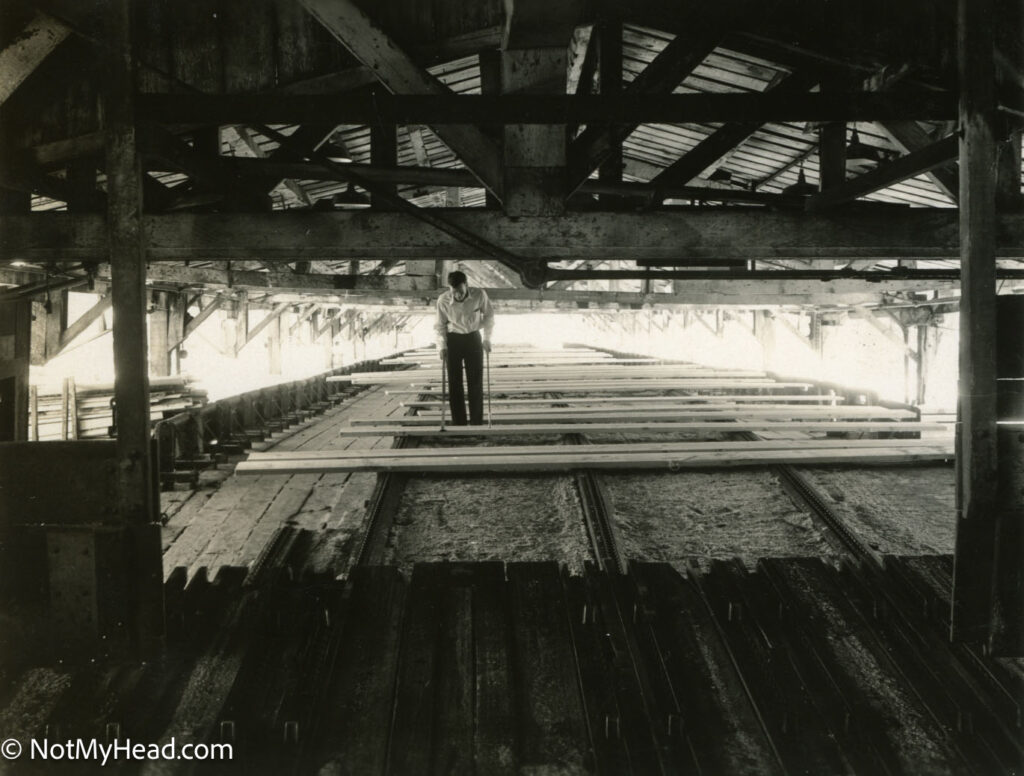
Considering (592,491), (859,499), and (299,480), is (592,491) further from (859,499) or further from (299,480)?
(299,480)

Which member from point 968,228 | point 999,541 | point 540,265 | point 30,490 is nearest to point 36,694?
point 30,490

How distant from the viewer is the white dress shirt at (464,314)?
5.57 m

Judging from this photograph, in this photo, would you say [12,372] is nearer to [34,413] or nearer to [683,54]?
[683,54]

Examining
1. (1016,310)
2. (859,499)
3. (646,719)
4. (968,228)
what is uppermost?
(968,228)

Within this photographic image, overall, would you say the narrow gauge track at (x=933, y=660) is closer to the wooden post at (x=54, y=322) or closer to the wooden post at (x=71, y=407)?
the wooden post at (x=54, y=322)

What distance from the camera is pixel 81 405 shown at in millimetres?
10906

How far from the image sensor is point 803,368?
27.9 m

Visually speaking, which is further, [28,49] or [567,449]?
[567,449]

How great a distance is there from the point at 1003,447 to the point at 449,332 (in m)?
4.12

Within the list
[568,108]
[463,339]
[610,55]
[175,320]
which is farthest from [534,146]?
[175,320]

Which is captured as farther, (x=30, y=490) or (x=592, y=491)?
(x=592, y=491)

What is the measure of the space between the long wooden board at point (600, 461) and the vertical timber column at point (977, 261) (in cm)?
252

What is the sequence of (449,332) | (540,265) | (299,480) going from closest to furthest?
(540,265), (299,480), (449,332)

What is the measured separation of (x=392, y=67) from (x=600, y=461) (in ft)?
9.87
